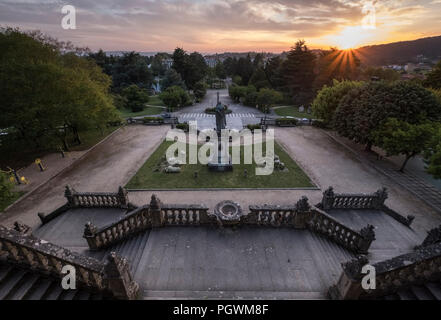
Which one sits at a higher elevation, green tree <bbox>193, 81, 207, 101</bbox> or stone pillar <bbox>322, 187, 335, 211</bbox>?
green tree <bbox>193, 81, 207, 101</bbox>

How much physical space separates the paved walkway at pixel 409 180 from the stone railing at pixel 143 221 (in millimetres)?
17026

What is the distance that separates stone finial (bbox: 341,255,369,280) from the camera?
18.5 ft

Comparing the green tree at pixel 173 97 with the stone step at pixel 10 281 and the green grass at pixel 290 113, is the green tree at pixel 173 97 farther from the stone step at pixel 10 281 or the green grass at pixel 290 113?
the stone step at pixel 10 281

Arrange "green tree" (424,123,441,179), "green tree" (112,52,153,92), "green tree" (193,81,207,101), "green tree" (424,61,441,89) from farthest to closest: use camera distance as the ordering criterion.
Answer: "green tree" (112,52,153,92) < "green tree" (193,81,207,101) < "green tree" (424,61,441,89) < "green tree" (424,123,441,179)

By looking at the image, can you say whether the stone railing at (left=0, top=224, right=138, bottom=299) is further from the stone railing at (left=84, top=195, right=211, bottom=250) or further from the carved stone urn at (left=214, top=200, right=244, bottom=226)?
the carved stone urn at (left=214, top=200, right=244, bottom=226)

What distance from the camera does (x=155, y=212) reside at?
9.51 metres

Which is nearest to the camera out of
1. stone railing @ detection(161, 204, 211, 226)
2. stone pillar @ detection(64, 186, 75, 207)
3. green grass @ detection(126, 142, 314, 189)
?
stone railing @ detection(161, 204, 211, 226)

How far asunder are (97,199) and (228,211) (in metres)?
8.93

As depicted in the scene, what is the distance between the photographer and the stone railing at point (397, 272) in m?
5.54

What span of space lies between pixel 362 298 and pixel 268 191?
32.3ft

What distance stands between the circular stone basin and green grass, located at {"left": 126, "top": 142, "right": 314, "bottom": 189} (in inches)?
246

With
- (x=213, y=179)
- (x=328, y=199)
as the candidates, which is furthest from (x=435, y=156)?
(x=213, y=179)

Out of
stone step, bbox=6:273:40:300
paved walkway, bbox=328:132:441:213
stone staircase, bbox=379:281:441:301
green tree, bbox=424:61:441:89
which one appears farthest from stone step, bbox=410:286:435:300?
green tree, bbox=424:61:441:89
